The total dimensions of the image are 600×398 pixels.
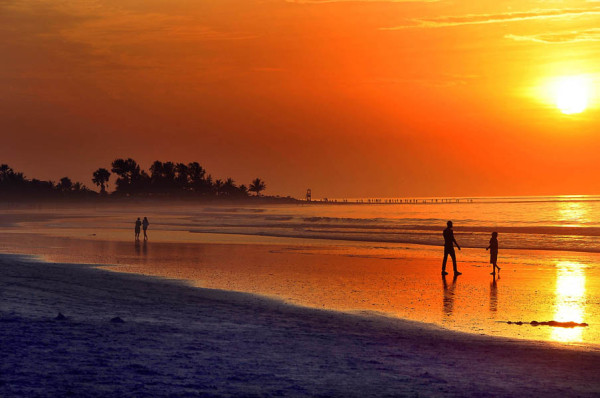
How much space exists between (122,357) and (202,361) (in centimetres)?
126

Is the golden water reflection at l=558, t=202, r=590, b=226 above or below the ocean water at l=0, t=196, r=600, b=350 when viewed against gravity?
above

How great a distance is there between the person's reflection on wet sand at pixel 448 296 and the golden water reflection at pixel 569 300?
2517mm

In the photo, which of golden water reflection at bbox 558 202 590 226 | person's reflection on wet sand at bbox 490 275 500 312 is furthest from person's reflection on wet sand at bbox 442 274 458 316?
golden water reflection at bbox 558 202 590 226

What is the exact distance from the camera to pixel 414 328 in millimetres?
14109

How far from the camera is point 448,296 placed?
1934 centimetres

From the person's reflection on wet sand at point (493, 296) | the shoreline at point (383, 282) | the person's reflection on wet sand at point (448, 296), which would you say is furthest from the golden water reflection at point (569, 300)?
the person's reflection on wet sand at point (448, 296)

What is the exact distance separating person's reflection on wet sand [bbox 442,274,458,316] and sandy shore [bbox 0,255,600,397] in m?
2.42

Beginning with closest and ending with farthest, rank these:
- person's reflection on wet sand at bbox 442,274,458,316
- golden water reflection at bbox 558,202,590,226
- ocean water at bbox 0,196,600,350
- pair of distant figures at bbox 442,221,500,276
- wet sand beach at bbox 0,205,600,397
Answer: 1. wet sand beach at bbox 0,205,600,397
2. ocean water at bbox 0,196,600,350
3. person's reflection on wet sand at bbox 442,274,458,316
4. pair of distant figures at bbox 442,221,500,276
5. golden water reflection at bbox 558,202,590,226

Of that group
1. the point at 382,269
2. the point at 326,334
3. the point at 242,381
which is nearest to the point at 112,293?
the point at 326,334

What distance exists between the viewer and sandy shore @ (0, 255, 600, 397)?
905 centimetres

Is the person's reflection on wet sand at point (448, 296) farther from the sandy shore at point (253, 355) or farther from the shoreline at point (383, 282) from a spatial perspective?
the sandy shore at point (253, 355)

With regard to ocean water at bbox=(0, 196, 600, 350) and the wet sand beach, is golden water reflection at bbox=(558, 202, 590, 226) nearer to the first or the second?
ocean water at bbox=(0, 196, 600, 350)

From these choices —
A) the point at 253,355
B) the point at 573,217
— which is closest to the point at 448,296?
the point at 253,355

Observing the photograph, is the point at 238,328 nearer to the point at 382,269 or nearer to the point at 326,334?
the point at 326,334
